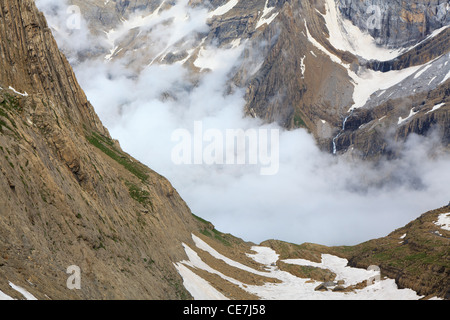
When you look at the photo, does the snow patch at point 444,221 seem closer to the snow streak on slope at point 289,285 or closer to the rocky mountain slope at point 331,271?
the rocky mountain slope at point 331,271

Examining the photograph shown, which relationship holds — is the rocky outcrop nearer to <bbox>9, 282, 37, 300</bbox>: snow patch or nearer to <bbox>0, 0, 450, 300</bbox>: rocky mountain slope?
<bbox>0, 0, 450, 300</bbox>: rocky mountain slope

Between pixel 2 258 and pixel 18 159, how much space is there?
37.5ft

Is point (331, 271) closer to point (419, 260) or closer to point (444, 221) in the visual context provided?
point (419, 260)

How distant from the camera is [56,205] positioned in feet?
141

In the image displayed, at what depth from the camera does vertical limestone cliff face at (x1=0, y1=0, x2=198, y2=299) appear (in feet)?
117

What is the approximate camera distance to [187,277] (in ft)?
210

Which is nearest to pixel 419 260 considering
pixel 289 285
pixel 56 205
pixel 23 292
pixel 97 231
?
pixel 289 285

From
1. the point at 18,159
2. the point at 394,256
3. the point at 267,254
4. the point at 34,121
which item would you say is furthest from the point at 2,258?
the point at 267,254

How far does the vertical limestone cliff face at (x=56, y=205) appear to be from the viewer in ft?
117

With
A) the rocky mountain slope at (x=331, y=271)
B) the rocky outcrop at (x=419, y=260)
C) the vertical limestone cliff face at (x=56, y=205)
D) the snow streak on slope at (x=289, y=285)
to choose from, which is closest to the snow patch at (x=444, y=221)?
the rocky mountain slope at (x=331, y=271)

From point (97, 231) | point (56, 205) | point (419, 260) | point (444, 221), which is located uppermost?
point (444, 221)

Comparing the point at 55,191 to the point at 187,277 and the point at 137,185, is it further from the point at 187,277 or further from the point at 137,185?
the point at 137,185

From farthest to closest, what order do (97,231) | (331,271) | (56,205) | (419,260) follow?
(331,271)
(419,260)
(97,231)
(56,205)
